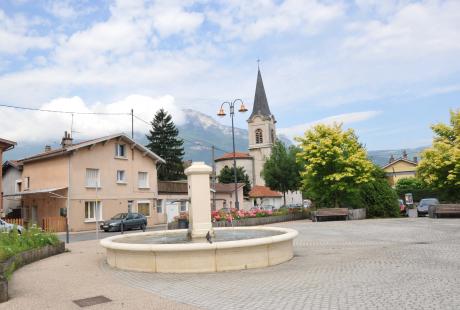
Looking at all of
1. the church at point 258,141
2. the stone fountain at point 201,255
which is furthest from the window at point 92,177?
the church at point 258,141

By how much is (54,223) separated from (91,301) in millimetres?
25970

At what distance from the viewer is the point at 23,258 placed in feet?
37.4

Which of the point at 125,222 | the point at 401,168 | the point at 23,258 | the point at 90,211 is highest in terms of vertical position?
the point at 401,168

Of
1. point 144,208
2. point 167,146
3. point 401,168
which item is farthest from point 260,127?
point 144,208

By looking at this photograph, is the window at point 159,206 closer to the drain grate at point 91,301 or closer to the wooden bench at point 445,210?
the wooden bench at point 445,210

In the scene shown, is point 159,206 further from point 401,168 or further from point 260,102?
point 260,102

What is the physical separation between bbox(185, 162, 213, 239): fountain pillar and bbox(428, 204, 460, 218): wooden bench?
18.0 meters

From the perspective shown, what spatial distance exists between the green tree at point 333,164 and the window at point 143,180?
1666 centimetres

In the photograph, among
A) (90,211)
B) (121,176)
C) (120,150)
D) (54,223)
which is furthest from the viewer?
(120,150)

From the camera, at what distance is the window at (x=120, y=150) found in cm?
3649

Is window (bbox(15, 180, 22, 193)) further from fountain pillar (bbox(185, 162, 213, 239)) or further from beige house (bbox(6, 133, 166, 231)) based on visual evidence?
fountain pillar (bbox(185, 162, 213, 239))

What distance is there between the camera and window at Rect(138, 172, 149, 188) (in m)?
38.6

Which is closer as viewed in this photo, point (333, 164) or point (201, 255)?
point (201, 255)

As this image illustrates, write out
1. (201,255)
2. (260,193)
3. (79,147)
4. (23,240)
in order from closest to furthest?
(201,255) → (23,240) → (79,147) → (260,193)
